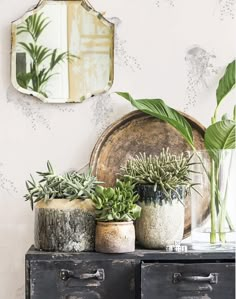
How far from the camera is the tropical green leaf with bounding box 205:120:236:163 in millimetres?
1789

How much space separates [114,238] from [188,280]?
23cm

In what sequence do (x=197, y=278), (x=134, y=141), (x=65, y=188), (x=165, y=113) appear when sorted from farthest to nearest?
(x=134, y=141) → (x=165, y=113) → (x=65, y=188) → (x=197, y=278)

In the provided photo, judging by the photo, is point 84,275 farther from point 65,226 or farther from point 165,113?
point 165,113

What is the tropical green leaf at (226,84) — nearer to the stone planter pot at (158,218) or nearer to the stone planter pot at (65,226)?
the stone planter pot at (158,218)

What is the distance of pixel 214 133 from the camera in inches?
71.6

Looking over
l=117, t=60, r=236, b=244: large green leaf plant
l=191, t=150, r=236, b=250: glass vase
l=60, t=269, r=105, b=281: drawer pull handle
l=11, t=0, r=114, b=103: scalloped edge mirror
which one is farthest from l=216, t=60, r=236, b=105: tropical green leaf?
l=60, t=269, r=105, b=281: drawer pull handle

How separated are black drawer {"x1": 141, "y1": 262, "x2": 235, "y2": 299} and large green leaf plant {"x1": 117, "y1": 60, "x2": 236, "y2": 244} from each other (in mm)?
143

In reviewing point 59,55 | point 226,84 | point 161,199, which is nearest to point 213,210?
point 161,199

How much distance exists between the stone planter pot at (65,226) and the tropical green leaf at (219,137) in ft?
1.32

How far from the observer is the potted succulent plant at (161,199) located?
180cm

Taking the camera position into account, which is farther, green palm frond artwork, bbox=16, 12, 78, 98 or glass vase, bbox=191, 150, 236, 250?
green palm frond artwork, bbox=16, 12, 78, 98

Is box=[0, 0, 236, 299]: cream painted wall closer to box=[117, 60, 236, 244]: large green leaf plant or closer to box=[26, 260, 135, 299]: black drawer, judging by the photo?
box=[117, 60, 236, 244]: large green leaf plant

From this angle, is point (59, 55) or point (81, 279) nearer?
point (81, 279)

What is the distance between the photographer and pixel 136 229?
185 cm
